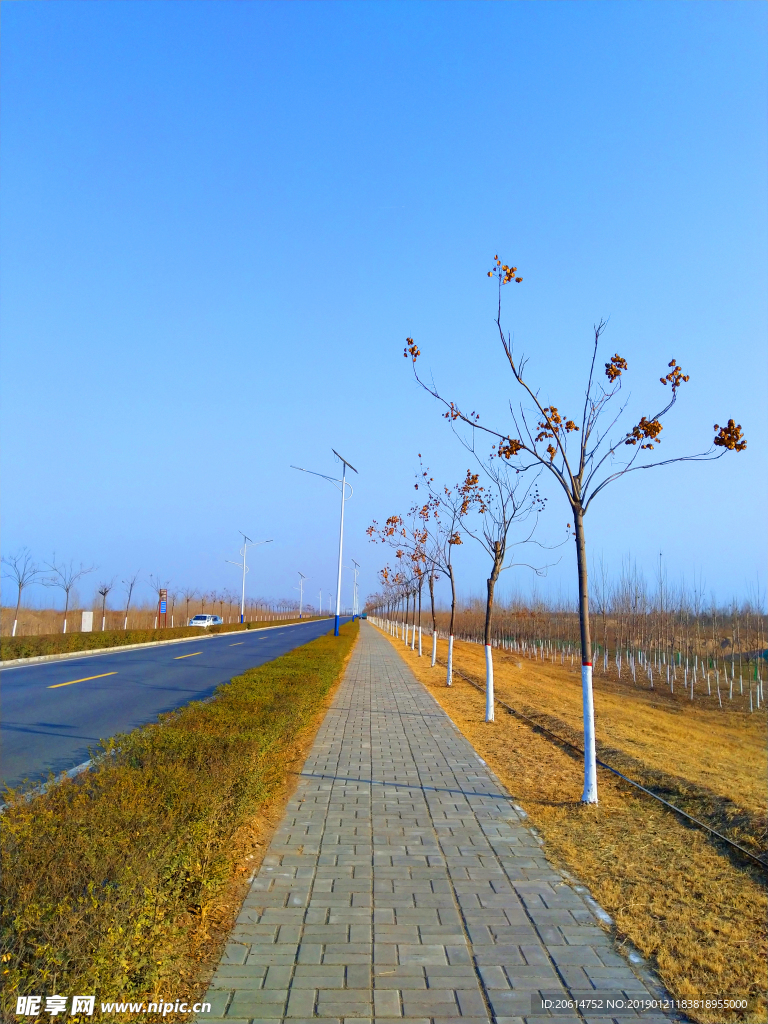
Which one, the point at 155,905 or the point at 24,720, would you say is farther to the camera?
the point at 24,720

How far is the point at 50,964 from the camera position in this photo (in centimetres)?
239

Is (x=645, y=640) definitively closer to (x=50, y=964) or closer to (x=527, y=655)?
(x=527, y=655)

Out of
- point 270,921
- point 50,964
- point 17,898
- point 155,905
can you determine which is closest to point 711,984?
point 270,921

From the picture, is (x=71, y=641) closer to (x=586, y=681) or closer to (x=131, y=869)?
(x=586, y=681)

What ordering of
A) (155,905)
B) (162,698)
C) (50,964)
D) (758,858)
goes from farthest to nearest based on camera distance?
(162,698), (758,858), (155,905), (50,964)

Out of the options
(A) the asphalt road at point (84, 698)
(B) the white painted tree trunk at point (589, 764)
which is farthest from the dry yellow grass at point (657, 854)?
(A) the asphalt road at point (84, 698)

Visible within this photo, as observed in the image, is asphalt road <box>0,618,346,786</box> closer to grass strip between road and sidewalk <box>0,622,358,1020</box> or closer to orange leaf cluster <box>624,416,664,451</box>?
grass strip between road and sidewalk <box>0,622,358,1020</box>

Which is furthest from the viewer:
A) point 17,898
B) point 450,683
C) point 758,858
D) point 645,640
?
point 645,640

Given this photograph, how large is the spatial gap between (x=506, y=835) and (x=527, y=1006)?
2387 mm

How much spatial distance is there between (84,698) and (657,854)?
1022cm

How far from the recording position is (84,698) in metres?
12.1

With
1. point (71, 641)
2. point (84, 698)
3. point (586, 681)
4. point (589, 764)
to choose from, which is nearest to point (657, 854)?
point (589, 764)

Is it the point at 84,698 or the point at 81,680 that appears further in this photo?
the point at 81,680

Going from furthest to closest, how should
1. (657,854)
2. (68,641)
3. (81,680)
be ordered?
1. (68,641)
2. (81,680)
3. (657,854)
